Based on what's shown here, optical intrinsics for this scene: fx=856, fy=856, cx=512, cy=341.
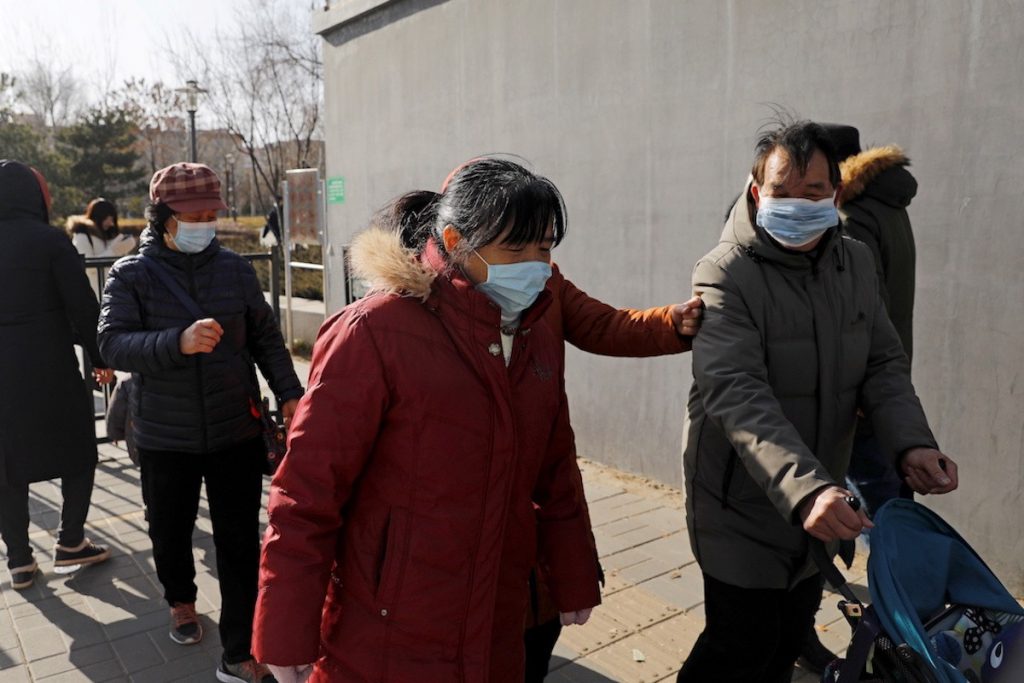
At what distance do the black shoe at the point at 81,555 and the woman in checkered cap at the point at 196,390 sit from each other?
1.30m

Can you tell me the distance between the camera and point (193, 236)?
10.8 ft

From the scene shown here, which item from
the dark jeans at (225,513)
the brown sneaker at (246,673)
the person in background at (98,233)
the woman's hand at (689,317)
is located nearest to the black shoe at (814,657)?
the woman's hand at (689,317)

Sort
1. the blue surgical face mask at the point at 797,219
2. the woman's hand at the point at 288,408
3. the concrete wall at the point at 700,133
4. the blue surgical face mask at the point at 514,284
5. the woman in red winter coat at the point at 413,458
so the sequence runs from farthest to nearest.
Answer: the concrete wall at the point at 700,133 < the woman's hand at the point at 288,408 < the blue surgical face mask at the point at 797,219 < the blue surgical face mask at the point at 514,284 < the woman in red winter coat at the point at 413,458

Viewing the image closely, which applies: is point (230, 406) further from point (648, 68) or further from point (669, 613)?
point (648, 68)

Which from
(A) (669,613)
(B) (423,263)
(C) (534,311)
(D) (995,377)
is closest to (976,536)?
(D) (995,377)

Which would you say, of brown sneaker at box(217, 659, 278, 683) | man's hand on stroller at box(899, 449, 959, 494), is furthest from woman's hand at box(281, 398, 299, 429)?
man's hand on stroller at box(899, 449, 959, 494)

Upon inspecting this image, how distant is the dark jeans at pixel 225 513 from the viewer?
3344 millimetres

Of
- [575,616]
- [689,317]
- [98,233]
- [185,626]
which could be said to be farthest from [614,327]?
[98,233]

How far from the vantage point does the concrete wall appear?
12.6 feet

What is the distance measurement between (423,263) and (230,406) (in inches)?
69.4

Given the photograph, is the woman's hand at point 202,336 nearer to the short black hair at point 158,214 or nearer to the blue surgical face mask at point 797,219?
the short black hair at point 158,214

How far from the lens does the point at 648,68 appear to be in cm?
535

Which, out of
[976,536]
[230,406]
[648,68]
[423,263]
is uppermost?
[648,68]

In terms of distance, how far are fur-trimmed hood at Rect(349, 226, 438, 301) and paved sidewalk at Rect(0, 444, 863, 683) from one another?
2.14m
